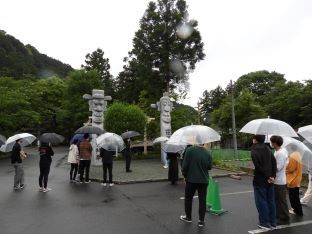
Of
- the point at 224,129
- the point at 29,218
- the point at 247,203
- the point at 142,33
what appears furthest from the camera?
the point at 224,129

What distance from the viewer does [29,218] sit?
23.5 ft

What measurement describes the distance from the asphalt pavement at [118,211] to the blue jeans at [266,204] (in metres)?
0.26

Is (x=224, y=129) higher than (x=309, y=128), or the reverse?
(x=224, y=129)

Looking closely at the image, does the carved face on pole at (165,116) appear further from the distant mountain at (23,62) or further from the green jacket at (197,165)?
the distant mountain at (23,62)

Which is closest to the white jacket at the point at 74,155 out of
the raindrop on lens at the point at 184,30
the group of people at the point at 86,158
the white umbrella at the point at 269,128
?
the group of people at the point at 86,158

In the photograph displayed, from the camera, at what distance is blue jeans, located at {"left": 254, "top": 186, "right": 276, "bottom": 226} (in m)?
6.25

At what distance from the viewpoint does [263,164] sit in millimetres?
6223

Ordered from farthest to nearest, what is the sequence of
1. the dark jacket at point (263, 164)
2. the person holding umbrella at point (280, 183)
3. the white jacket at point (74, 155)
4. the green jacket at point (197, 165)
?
the white jacket at point (74, 155), the person holding umbrella at point (280, 183), the green jacket at point (197, 165), the dark jacket at point (263, 164)

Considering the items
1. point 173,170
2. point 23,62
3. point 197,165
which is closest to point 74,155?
point 173,170

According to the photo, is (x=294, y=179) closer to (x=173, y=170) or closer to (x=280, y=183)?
(x=280, y=183)

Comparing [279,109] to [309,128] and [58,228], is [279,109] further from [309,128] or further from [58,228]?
[58,228]

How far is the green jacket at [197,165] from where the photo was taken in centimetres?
650

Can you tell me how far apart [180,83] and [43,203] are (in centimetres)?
2618

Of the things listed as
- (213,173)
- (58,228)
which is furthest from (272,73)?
(58,228)
